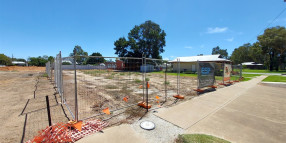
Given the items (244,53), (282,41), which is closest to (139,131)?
(282,41)

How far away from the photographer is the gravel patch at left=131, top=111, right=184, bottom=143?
2700mm

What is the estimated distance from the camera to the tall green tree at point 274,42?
28.2 meters

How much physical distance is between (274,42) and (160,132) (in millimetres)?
42795

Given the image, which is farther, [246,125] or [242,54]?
[242,54]

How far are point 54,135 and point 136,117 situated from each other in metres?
2.18

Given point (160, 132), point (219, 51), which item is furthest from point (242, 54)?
point (160, 132)

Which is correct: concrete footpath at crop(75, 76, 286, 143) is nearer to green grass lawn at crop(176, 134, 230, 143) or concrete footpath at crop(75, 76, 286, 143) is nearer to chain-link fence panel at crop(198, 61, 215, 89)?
green grass lawn at crop(176, 134, 230, 143)

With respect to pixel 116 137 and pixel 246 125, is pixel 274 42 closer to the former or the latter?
pixel 246 125

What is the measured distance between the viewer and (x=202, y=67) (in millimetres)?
7332

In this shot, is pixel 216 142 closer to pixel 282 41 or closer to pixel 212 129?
pixel 212 129

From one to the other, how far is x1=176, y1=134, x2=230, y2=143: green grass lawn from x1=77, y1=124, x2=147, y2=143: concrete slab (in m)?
0.90

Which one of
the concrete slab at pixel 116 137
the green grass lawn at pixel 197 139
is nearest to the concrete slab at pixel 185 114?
the green grass lawn at pixel 197 139

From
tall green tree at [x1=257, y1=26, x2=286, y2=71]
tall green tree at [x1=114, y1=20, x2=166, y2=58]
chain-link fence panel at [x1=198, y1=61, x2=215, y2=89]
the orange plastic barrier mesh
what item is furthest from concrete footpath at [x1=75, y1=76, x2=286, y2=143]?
tall green tree at [x1=257, y1=26, x2=286, y2=71]

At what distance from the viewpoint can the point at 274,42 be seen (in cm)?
2852
